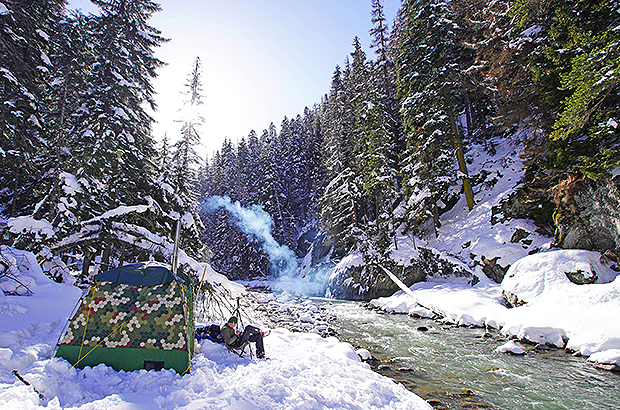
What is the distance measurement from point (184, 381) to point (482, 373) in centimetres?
715

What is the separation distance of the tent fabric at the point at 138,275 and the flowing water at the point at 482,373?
610 centimetres

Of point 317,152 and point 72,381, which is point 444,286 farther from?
point 317,152

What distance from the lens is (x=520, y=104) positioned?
14.1m

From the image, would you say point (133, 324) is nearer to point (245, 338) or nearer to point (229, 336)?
point (229, 336)

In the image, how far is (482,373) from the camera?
7.15m

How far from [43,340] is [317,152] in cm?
3944

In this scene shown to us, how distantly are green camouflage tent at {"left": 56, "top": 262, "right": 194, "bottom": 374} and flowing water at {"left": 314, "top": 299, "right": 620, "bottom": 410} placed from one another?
5424mm

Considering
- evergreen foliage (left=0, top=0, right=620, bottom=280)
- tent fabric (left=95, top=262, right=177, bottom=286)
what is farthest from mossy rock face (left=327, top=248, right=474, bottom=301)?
tent fabric (left=95, top=262, right=177, bottom=286)

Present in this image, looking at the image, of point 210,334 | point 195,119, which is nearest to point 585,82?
point 210,334

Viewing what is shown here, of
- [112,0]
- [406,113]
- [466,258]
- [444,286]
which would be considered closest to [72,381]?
[112,0]

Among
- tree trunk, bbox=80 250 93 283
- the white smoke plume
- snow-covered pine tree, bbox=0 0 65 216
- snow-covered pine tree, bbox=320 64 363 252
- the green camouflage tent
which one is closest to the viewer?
the green camouflage tent

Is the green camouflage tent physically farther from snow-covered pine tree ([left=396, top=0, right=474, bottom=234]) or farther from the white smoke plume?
the white smoke plume

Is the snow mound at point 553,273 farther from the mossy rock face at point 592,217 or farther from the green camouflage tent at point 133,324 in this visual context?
the green camouflage tent at point 133,324

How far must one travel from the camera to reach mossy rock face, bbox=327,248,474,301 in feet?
56.3
